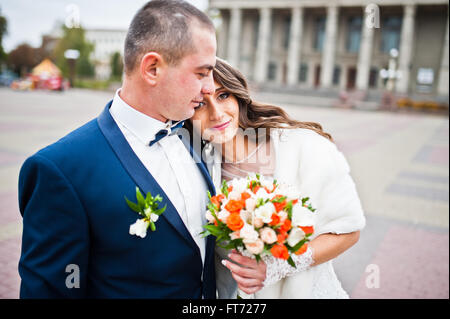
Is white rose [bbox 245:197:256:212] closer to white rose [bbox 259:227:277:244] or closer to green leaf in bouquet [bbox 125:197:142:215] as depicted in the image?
white rose [bbox 259:227:277:244]

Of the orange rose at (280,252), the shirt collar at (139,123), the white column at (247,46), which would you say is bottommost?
the orange rose at (280,252)

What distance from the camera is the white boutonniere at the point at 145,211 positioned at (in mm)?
1404

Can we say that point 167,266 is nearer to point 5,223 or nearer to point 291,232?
point 291,232

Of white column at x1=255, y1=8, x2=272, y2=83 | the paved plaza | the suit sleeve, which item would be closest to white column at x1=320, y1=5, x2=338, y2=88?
white column at x1=255, y1=8, x2=272, y2=83

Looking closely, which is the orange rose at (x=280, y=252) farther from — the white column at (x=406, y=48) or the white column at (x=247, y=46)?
the white column at (x=247, y=46)

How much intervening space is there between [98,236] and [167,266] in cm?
35

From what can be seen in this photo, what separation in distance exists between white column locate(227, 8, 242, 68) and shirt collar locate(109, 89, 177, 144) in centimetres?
5426

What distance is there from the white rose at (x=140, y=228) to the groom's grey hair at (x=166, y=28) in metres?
0.67

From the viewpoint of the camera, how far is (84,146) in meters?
1.52

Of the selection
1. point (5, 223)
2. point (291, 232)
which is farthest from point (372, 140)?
point (291, 232)

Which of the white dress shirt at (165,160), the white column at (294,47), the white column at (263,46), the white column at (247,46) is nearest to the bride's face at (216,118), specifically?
the white dress shirt at (165,160)

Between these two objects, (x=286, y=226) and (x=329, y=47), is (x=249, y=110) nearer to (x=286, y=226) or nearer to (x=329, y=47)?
(x=286, y=226)

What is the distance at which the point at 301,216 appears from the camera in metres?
1.54
